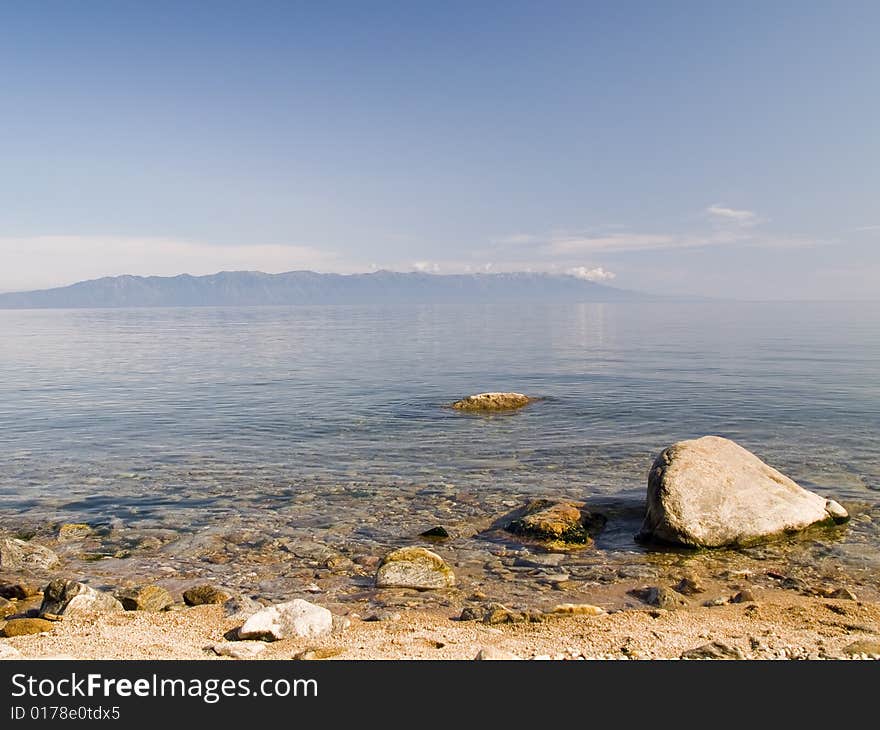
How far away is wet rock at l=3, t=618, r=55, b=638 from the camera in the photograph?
8.34 m

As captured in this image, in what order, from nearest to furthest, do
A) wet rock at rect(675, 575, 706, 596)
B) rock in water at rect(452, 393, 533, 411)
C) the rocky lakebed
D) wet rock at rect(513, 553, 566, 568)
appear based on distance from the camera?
the rocky lakebed → wet rock at rect(675, 575, 706, 596) → wet rock at rect(513, 553, 566, 568) → rock in water at rect(452, 393, 533, 411)

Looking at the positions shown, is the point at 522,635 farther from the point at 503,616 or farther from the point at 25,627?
the point at 25,627

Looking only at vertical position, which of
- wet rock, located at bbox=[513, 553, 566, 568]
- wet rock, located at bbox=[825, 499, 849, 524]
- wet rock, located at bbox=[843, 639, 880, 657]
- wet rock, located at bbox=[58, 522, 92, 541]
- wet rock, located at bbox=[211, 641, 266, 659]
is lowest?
wet rock, located at bbox=[58, 522, 92, 541]

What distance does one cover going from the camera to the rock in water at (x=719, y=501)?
40.2ft

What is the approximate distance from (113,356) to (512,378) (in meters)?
41.6

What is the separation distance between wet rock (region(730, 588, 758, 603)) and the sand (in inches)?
4.3

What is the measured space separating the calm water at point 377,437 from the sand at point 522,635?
11.7ft

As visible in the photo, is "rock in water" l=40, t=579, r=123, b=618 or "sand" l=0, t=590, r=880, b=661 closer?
"sand" l=0, t=590, r=880, b=661

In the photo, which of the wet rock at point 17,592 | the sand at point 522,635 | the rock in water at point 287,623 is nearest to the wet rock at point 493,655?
the sand at point 522,635

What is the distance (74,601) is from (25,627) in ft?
2.65

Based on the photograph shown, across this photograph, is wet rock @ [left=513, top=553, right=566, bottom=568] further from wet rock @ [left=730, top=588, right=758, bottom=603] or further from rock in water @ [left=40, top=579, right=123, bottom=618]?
rock in water @ [left=40, top=579, right=123, bottom=618]

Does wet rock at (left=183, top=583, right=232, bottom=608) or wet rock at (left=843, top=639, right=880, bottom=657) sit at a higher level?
wet rock at (left=843, top=639, right=880, bottom=657)

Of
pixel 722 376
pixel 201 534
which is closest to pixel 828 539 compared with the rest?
pixel 201 534

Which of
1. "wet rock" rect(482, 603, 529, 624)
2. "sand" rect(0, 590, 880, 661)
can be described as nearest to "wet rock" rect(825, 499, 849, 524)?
"sand" rect(0, 590, 880, 661)
